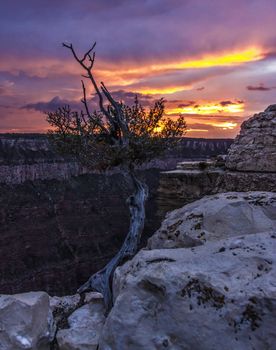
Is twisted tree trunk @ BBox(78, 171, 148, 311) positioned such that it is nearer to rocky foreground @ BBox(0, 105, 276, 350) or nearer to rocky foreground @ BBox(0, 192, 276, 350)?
rocky foreground @ BBox(0, 105, 276, 350)

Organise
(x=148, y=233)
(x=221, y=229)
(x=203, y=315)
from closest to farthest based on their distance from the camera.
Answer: (x=203, y=315), (x=221, y=229), (x=148, y=233)

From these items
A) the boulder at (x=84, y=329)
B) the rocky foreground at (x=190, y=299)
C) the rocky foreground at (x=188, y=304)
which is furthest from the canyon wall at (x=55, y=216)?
the rocky foreground at (x=188, y=304)

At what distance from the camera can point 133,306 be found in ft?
20.0

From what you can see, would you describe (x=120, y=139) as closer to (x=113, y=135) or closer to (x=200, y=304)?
(x=113, y=135)

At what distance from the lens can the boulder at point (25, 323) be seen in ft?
24.0

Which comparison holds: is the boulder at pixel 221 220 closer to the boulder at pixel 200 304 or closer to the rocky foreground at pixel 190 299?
the rocky foreground at pixel 190 299

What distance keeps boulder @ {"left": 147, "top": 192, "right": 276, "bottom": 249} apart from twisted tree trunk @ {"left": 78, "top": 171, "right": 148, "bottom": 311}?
1662 millimetres

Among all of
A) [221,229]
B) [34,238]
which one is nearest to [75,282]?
[34,238]

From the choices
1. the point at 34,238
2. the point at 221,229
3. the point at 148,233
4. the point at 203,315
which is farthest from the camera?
the point at 34,238

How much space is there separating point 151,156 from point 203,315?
317 inches

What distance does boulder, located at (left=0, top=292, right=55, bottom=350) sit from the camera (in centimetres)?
733

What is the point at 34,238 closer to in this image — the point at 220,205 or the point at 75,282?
the point at 75,282

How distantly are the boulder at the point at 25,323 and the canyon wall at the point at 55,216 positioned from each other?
3170cm

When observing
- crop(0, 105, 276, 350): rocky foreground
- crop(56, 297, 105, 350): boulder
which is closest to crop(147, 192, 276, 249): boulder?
crop(0, 105, 276, 350): rocky foreground
